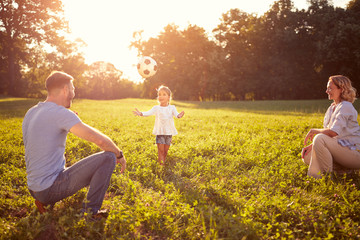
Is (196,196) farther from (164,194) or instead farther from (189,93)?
(189,93)

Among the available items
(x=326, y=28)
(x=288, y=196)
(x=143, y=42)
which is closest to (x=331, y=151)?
(x=288, y=196)

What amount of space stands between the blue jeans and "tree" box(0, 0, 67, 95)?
42253 mm

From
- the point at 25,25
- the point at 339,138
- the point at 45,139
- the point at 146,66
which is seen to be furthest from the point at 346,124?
the point at 25,25

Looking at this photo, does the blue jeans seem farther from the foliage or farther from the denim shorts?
the foliage

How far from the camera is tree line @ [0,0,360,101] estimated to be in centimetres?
3575

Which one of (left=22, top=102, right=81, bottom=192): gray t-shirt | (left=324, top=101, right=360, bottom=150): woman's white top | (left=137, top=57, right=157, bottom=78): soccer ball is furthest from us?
(left=137, top=57, right=157, bottom=78): soccer ball

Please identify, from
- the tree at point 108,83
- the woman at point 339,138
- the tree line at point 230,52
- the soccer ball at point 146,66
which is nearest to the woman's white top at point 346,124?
the woman at point 339,138

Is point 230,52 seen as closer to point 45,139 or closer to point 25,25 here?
point 25,25

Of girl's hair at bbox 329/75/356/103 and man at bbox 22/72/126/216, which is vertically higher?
girl's hair at bbox 329/75/356/103

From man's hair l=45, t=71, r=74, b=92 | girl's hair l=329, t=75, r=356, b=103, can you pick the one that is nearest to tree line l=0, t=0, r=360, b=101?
girl's hair l=329, t=75, r=356, b=103

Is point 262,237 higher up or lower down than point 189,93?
lower down

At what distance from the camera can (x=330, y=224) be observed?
316cm

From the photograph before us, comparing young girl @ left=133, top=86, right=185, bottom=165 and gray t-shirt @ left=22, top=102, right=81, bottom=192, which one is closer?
gray t-shirt @ left=22, top=102, right=81, bottom=192

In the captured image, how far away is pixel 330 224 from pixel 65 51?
4789cm
